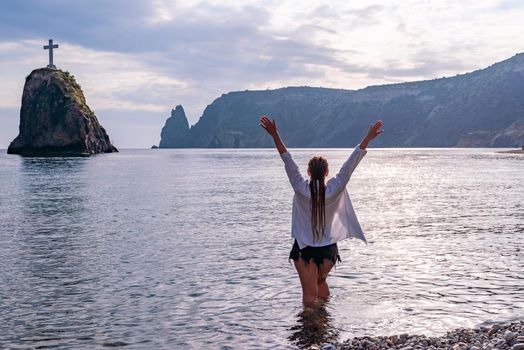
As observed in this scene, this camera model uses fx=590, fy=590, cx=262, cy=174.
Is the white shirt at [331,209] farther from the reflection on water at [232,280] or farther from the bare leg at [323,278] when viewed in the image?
the reflection on water at [232,280]

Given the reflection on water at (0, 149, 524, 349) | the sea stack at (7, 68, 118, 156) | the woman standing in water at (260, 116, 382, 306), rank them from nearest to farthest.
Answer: the woman standing in water at (260, 116, 382, 306), the reflection on water at (0, 149, 524, 349), the sea stack at (7, 68, 118, 156)

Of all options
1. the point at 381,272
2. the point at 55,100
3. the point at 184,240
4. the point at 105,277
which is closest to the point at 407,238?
the point at 381,272

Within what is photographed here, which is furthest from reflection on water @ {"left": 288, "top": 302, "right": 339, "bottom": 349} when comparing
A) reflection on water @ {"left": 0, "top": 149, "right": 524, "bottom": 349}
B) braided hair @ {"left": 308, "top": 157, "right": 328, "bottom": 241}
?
braided hair @ {"left": 308, "top": 157, "right": 328, "bottom": 241}

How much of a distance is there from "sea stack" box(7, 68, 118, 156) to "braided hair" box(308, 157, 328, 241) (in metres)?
157

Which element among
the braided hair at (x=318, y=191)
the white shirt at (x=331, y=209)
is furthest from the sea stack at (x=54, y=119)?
the braided hair at (x=318, y=191)

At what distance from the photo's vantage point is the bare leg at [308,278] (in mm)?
9953

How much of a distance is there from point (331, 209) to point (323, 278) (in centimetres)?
151

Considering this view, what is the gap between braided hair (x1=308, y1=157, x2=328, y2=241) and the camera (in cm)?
928

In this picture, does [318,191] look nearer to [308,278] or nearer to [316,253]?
[316,253]

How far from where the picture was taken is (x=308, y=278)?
33.3ft

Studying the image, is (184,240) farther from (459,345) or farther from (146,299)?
(459,345)

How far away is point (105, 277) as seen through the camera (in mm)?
14148

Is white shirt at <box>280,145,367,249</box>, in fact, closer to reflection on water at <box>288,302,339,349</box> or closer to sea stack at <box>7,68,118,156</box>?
reflection on water at <box>288,302,339,349</box>

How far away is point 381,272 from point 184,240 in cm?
809
